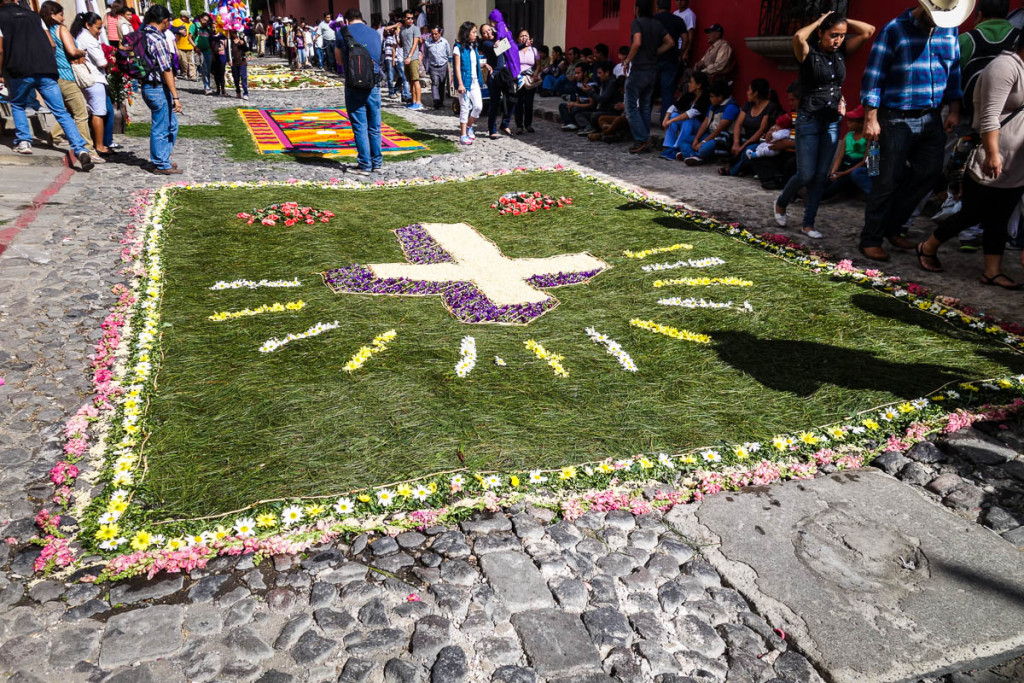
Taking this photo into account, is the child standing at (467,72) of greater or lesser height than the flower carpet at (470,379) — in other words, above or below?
above

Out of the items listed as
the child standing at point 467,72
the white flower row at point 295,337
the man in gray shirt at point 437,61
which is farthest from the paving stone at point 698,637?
the man in gray shirt at point 437,61

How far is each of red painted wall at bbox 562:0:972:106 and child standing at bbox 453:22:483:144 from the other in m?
3.95

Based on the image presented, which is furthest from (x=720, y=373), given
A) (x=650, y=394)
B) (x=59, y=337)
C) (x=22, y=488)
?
(x=59, y=337)

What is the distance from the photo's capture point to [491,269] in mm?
5258

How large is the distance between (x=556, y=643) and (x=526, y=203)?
5.26 meters

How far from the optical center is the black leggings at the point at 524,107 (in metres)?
11.6

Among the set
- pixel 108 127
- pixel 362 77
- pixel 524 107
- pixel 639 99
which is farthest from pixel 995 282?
pixel 108 127

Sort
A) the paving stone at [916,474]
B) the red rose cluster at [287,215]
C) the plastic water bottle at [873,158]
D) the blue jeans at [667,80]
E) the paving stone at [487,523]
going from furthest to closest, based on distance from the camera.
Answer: the blue jeans at [667,80], the red rose cluster at [287,215], the plastic water bottle at [873,158], the paving stone at [916,474], the paving stone at [487,523]

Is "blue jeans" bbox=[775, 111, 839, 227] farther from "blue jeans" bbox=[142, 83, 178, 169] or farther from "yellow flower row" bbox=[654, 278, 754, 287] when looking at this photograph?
"blue jeans" bbox=[142, 83, 178, 169]

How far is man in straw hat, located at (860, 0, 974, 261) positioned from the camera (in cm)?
484

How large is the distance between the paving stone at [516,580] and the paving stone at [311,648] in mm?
550

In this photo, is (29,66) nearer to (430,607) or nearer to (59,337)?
(59,337)

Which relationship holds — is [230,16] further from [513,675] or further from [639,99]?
[513,675]

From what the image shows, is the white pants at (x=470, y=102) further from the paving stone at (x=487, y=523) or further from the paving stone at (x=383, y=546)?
the paving stone at (x=383, y=546)
